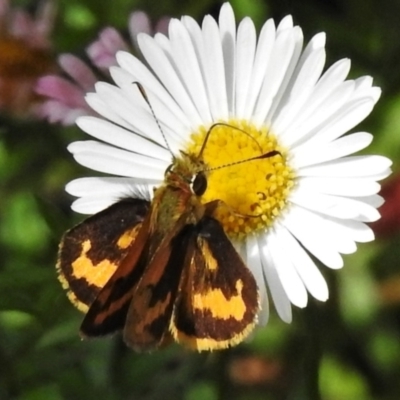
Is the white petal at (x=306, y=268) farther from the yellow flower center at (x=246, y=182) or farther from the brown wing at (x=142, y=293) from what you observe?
the brown wing at (x=142, y=293)

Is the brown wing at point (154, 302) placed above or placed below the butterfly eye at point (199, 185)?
below

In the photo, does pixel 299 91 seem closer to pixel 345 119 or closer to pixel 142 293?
pixel 345 119

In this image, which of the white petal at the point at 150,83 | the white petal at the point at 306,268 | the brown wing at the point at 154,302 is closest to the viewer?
the brown wing at the point at 154,302

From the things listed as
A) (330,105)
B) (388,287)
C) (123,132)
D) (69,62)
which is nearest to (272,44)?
(330,105)

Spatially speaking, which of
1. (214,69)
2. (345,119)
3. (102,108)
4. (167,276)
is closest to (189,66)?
(214,69)

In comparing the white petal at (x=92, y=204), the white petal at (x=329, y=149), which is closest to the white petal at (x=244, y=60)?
the white petal at (x=329, y=149)

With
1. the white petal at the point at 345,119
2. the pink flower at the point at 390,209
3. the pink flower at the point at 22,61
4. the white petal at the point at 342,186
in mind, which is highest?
the pink flower at the point at 22,61

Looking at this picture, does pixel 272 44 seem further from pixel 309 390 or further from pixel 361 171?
pixel 309 390
